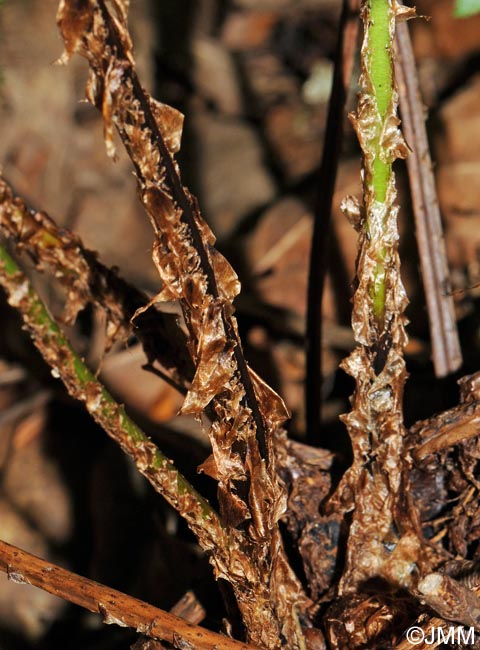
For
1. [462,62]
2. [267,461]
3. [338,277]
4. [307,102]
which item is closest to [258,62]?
[307,102]

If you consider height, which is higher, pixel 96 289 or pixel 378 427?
pixel 96 289

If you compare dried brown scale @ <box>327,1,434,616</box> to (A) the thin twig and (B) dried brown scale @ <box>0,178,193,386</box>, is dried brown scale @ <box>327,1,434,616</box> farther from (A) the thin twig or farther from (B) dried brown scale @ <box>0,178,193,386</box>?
(B) dried brown scale @ <box>0,178,193,386</box>

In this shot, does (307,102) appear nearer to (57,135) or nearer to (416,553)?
(57,135)

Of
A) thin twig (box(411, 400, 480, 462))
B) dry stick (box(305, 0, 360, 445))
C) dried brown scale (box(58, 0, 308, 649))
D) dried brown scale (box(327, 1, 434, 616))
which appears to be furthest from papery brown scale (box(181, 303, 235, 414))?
dry stick (box(305, 0, 360, 445))

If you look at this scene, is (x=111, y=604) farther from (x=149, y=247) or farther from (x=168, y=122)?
(x=149, y=247)

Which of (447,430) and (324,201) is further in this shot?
(324,201)

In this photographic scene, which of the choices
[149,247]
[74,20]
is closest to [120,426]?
[74,20]
